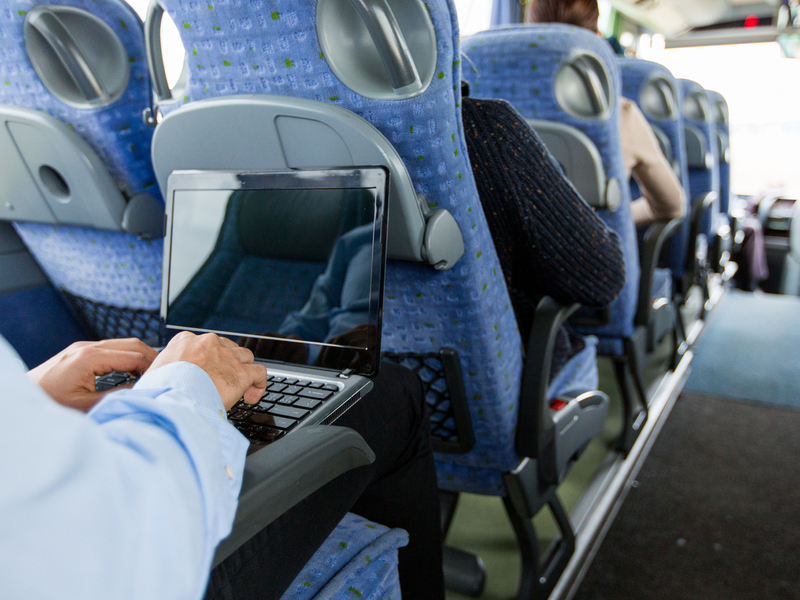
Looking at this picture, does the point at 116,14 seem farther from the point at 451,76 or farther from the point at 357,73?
the point at 451,76

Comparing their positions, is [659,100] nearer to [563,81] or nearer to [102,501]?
[563,81]

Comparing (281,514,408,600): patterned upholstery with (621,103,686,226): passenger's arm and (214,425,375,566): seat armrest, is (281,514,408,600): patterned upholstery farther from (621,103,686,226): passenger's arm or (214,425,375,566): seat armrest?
(621,103,686,226): passenger's arm

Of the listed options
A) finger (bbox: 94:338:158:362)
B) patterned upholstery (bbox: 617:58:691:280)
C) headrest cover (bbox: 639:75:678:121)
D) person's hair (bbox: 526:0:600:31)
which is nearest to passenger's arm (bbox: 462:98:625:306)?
finger (bbox: 94:338:158:362)

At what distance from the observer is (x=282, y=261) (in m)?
0.86

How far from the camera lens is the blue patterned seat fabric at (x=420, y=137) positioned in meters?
0.73

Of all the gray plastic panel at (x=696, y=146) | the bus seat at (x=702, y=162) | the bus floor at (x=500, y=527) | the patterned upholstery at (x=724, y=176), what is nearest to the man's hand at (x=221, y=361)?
the bus floor at (x=500, y=527)

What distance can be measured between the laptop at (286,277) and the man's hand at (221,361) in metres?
0.07

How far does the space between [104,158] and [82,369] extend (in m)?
0.58

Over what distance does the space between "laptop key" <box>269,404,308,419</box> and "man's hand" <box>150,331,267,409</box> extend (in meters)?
0.05

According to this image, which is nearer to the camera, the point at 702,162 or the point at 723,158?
the point at 702,162

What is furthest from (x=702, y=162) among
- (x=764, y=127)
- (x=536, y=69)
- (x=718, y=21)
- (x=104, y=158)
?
(x=718, y=21)

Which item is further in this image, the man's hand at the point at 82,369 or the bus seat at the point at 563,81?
the bus seat at the point at 563,81

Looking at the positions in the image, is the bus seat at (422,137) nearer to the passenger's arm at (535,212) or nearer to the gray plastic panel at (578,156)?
the passenger's arm at (535,212)

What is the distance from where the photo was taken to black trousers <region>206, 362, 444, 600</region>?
572 millimetres
